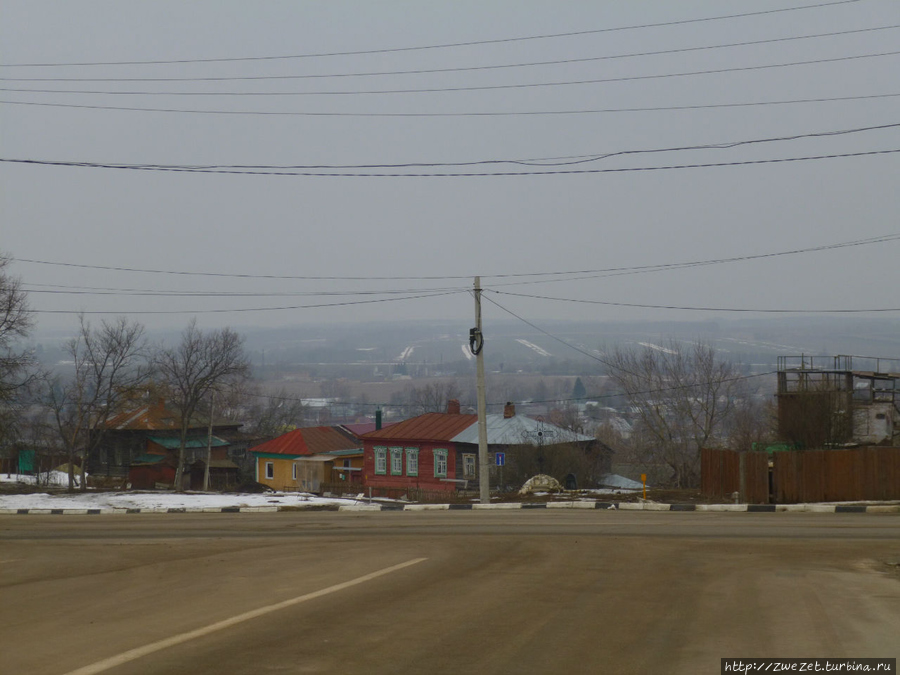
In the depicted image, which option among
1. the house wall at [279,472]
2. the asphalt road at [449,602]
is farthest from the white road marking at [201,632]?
the house wall at [279,472]

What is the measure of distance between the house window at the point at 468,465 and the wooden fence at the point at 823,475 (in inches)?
991

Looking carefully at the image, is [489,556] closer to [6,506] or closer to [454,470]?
[6,506]

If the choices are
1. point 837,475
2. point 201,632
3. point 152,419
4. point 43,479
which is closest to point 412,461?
point 152,419

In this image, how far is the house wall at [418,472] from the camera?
53.7 meters

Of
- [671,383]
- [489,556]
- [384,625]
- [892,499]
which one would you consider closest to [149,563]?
[489,556]

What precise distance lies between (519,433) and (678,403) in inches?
563

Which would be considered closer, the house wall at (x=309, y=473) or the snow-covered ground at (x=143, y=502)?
the snow-covered ground at (x=143, y=502)

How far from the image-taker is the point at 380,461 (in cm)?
5856

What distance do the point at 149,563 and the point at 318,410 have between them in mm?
171462

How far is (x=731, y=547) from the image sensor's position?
1489 centimetres

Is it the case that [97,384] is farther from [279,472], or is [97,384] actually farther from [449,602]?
[449,602]

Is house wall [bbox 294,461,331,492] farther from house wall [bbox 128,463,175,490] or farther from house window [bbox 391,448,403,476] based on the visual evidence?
house wall [bbox 128,463,175,490]

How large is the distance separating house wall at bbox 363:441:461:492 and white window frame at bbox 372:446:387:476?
0.07 m

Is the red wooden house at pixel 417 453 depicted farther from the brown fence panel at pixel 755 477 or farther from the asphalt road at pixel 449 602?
the asphalt road at pixel 449 602
